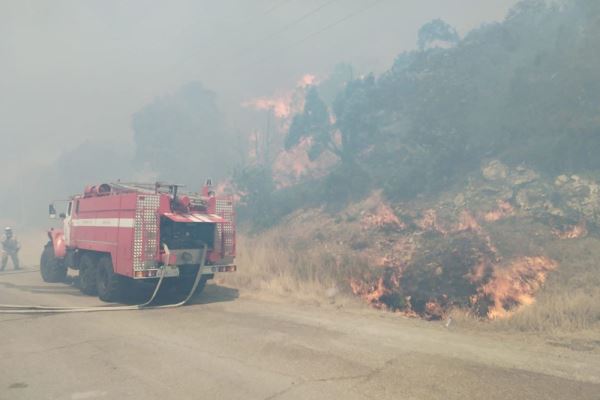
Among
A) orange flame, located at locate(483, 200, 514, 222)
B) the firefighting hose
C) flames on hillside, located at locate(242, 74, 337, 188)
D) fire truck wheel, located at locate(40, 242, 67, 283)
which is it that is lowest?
the firefighting hose

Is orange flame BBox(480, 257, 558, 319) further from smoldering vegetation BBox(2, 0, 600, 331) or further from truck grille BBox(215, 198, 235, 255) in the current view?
truck grille BBox(215, 198, 235, 255)

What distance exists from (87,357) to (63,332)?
1.75 meters

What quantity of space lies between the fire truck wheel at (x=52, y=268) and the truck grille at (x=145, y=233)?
6.36 m

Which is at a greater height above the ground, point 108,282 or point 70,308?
point 108,282

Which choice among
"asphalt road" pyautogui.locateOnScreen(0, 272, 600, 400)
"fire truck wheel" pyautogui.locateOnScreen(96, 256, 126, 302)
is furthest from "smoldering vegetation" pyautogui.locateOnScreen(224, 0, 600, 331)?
"fire truck wheel" pyautogui.locateOnScreen(96, 256, 126, 302)

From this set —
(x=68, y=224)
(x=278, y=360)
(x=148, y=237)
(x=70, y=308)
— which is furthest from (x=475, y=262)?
(x=68, y=224)

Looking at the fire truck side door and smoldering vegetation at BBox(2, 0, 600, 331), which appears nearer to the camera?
smoldering vegetation at BBox(2, 0, 600, 331)

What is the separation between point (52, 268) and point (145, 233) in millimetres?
7055

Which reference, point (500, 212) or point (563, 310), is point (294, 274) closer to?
point (563, 310)

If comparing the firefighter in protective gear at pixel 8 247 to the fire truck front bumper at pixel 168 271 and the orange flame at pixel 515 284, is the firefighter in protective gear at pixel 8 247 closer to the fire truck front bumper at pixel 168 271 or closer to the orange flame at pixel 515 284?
the fire truck front bumper at pixel 168 271

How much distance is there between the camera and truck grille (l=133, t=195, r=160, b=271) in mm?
9039

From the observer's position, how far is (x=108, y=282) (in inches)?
393

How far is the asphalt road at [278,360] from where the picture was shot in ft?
14.8

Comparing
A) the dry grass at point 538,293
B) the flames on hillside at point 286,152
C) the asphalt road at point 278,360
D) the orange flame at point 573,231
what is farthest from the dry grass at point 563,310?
the flames on hillside at point 286,152
